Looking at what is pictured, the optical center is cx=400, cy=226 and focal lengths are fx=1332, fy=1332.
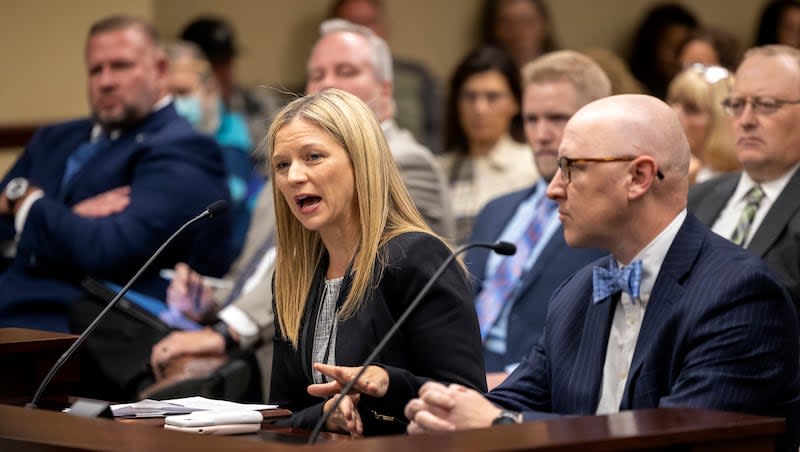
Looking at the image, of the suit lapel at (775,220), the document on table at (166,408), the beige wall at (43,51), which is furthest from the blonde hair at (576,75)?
the beige wall at (43,51)

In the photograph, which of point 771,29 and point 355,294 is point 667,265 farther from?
point 771,29

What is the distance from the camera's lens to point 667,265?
2.44 metres

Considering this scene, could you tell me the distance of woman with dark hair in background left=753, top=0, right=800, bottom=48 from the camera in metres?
8.07

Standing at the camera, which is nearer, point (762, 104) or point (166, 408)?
point (166, 408)

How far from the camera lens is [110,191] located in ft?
14.9

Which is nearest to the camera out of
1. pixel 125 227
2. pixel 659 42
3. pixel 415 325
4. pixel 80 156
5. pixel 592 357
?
pixel 592 357

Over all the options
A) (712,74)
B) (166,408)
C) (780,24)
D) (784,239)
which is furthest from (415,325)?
(780,24)

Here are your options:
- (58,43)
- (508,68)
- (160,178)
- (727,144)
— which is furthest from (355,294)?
(58,43)

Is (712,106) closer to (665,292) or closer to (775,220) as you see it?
(775,220)

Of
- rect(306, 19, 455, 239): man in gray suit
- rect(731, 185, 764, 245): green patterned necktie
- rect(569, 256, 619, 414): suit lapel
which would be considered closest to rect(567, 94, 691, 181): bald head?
rect(569, 256, 619, 414): suit lapel

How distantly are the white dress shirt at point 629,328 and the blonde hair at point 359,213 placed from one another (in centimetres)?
54

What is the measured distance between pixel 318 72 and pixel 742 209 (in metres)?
1.60

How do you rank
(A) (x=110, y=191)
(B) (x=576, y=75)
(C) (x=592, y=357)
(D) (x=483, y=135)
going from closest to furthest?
(C) (x=592, y=357) < (B) (x=576, y=75) < (A) (x=110, y=191) < (D) (x=483, y=135)

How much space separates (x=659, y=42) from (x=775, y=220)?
4.56 m
